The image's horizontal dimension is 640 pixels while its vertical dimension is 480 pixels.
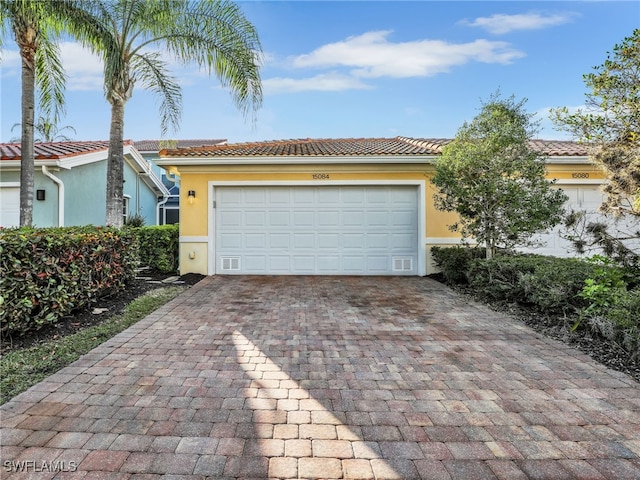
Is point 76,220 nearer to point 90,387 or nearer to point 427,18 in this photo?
point 90,387

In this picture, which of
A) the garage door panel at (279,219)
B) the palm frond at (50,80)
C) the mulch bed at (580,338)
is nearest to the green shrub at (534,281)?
the mulch bed at (580,338)

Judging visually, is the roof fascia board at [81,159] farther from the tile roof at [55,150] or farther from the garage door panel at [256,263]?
the garage door panel at [256,263]

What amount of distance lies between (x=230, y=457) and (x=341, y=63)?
12.2m

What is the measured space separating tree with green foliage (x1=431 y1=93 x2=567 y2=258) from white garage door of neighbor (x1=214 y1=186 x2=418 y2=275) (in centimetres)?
223

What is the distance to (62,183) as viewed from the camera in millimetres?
10297

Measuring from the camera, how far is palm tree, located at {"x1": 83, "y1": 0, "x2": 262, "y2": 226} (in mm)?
7137

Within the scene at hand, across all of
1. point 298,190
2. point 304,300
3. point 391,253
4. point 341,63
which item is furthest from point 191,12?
point 391,253

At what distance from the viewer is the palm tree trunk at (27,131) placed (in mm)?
6758

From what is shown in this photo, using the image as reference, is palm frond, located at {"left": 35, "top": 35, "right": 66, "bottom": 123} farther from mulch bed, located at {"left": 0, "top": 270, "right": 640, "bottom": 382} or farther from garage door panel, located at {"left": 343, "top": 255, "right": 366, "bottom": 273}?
garage door panel, located at {"left": 343, "top": 255, "right": 366, "bottom": 273}

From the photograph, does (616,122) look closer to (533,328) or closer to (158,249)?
(533,328)

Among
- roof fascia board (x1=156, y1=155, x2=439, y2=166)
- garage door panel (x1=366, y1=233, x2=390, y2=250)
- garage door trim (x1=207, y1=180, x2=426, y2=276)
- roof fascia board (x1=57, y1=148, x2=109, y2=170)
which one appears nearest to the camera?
roof fascia board (x1=156, y1=155, x2=439, y2=166)

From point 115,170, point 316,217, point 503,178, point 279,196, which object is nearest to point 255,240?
point 279,196

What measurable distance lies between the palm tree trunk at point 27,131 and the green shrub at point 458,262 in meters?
9.04

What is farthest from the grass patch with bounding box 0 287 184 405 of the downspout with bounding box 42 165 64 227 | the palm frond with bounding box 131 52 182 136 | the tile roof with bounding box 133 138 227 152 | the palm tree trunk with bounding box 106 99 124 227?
the tile roof with bounding box 133 138 227 152
